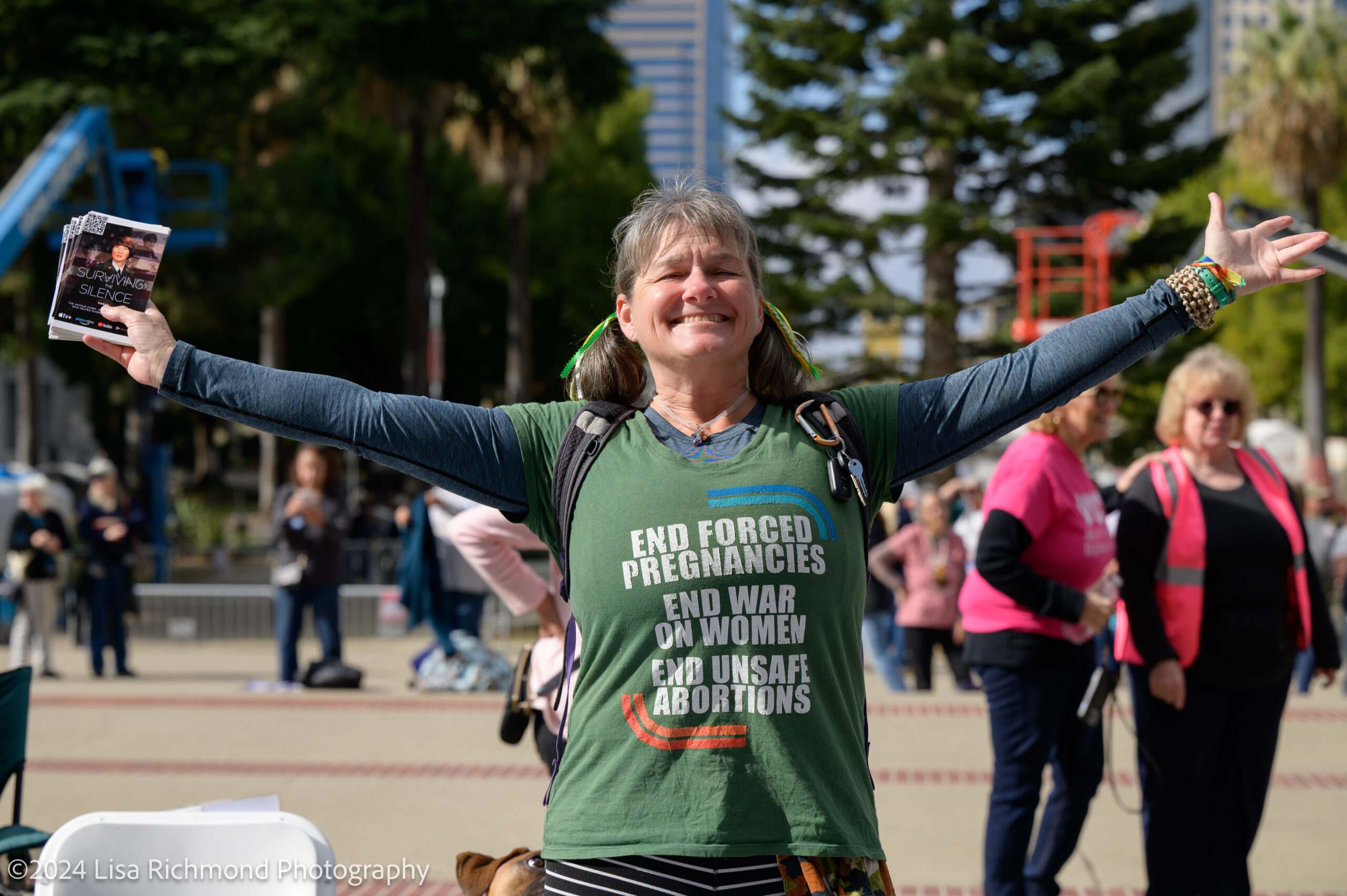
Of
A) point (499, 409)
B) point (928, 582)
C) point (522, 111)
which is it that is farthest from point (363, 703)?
point (522, 111)

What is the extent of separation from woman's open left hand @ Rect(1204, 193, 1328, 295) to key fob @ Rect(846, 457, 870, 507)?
73 cm

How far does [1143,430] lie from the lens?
26703mm

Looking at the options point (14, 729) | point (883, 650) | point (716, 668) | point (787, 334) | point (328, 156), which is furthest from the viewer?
point (328, 156)

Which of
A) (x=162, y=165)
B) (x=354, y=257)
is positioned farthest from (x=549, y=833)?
(x=354, y=257)

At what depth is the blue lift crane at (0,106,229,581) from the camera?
13852 mm

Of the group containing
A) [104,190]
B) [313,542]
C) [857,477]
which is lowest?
[313,542]

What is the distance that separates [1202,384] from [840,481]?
2.50 m

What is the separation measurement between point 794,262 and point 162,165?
1154 cm

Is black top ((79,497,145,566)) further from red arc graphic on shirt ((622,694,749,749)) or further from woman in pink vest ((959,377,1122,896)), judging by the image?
red arc graphic on shirt ((622,694,749,749))

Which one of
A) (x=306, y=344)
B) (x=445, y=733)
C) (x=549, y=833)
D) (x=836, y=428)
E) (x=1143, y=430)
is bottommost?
(x=445, y=733)

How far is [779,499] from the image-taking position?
6.64 ft

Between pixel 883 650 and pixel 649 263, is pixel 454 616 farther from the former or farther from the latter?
pixel 649 263

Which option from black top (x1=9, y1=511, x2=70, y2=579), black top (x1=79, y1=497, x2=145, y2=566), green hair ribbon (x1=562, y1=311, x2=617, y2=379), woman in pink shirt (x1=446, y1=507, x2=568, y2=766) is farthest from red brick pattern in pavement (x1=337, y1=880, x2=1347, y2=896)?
black top (x1=9, y1=511, x2=70, y2=579)

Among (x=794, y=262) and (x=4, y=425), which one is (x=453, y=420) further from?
(x=4, y=425)
